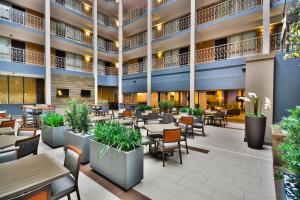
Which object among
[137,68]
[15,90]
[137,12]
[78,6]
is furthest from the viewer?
[137,12]

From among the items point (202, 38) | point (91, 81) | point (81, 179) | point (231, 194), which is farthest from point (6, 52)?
point (231, 194)

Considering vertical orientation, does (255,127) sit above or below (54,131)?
above

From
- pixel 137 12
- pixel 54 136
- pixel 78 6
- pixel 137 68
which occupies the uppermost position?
pixel 137 12

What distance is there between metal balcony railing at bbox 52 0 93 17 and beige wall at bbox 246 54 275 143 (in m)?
16.0

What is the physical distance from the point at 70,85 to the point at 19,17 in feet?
20.7

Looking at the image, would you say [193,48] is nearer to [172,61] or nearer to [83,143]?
[172,61]

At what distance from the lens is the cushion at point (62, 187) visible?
215cm

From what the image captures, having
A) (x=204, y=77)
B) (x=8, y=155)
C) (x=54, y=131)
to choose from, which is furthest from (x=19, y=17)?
(x=204, y=77)

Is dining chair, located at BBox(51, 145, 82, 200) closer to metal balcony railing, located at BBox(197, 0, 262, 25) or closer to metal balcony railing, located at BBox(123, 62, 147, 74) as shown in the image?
metal balcony railing, located at BBox(197, 0, 262, 25)

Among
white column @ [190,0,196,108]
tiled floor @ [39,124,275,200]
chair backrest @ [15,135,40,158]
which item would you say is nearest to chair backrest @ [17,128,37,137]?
chair backrest @ [15,135,40,158]

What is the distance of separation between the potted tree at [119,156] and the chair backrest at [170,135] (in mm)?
834

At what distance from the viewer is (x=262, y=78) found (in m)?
5.83

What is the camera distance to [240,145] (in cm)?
591

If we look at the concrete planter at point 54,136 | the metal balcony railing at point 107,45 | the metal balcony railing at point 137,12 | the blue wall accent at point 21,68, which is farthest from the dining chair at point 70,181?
the metal balcony railing at point 137,12
